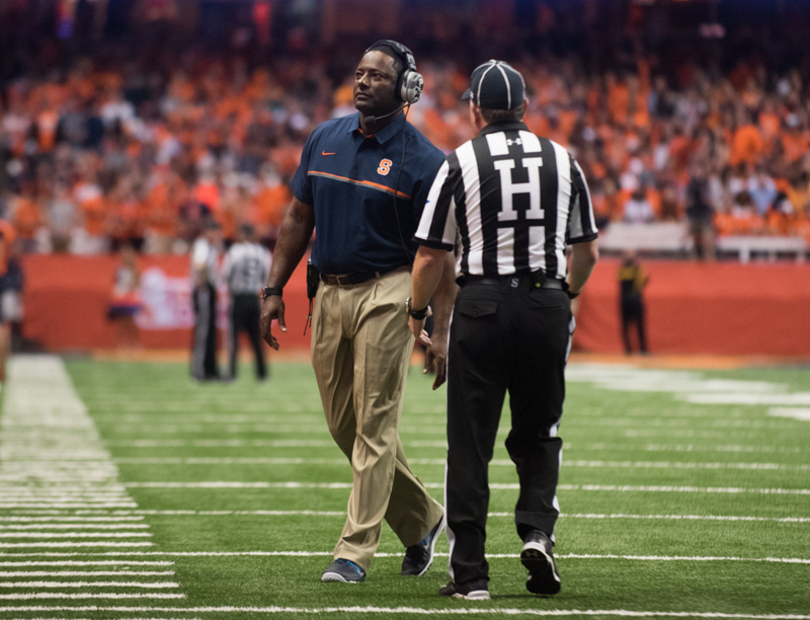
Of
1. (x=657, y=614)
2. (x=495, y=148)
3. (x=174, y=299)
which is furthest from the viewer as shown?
Answer: (x=174, y=299)

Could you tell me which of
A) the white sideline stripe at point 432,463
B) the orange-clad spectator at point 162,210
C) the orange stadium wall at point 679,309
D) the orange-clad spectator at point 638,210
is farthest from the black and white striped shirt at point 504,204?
the orange-clad spectator at point 638,210

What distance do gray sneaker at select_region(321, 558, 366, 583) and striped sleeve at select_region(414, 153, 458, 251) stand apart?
1.30 metres

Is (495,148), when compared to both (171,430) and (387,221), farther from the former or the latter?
(171,430)

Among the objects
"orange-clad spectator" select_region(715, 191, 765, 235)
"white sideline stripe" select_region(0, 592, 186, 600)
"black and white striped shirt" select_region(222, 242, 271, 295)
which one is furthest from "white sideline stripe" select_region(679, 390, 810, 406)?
"white sideline stripe" select_region(0, 592, 186, 600)

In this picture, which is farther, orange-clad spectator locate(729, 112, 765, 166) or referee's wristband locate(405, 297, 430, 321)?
orange-clad spectator locate(729, 112, 765, 166)

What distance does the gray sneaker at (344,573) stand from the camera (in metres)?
4.82

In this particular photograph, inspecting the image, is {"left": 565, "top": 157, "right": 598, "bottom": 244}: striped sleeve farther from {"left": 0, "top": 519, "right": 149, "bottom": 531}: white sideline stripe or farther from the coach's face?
{"left": 0, "top": 519, "right": 149, "bottom": 531}: white sideline stripe

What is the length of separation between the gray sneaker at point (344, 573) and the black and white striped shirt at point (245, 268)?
11111mm

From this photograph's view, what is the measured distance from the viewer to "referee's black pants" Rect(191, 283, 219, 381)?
15.6 meters

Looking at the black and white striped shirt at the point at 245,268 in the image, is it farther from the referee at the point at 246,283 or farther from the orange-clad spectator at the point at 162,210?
the orange-clad spectator at the point at 162,210

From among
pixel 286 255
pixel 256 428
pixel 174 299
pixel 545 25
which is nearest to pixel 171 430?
pixel 256 428

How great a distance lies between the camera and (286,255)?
17.3 feet

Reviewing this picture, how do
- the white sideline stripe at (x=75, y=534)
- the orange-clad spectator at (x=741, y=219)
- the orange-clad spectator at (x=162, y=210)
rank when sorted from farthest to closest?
the orange-clad spectator at (x=741, y=219), the orange-clad spectator at (x=162, y=210), the white sideline stripe at (x=75, y=534)

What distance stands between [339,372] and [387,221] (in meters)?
0.66
